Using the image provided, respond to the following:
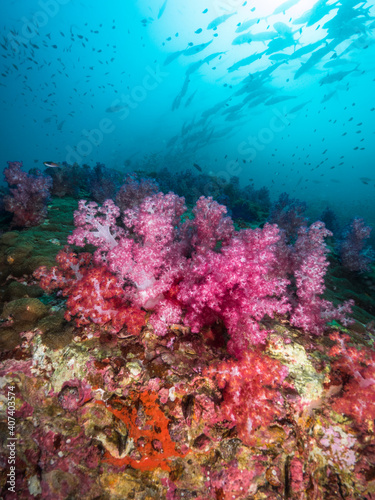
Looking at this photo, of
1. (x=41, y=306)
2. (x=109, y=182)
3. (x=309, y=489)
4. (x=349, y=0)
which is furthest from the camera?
(x=349, y=0)

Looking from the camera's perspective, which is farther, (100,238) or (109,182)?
(109,182)

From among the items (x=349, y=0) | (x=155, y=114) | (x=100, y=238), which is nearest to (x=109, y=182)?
(x=100, y=238)

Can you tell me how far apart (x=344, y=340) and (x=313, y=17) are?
117ft

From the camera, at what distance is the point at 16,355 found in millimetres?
2939

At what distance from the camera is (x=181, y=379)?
2.72m

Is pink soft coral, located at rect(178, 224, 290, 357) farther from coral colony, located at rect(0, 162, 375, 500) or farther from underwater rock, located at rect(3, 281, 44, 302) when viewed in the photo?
underwater rock, located at rect(3, 281, 44, 302)

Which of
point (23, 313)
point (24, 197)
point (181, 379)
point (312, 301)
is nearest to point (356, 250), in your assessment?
point (312, 301)

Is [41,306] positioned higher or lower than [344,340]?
lower

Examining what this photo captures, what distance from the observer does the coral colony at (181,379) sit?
2404 mm

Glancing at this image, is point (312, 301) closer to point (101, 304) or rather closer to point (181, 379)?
point (181, 379)

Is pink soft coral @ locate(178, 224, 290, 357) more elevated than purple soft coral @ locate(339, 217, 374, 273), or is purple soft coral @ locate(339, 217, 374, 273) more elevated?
purple soft coral @ locate(339, 217, 374, 273)

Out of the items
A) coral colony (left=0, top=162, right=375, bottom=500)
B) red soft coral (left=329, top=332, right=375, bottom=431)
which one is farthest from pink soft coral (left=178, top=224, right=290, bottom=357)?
red soft coral (left=329, top=332, right=375, bottom=431)

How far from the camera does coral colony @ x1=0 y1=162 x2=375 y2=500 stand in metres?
2.40

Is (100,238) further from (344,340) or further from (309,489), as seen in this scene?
(309,489)
